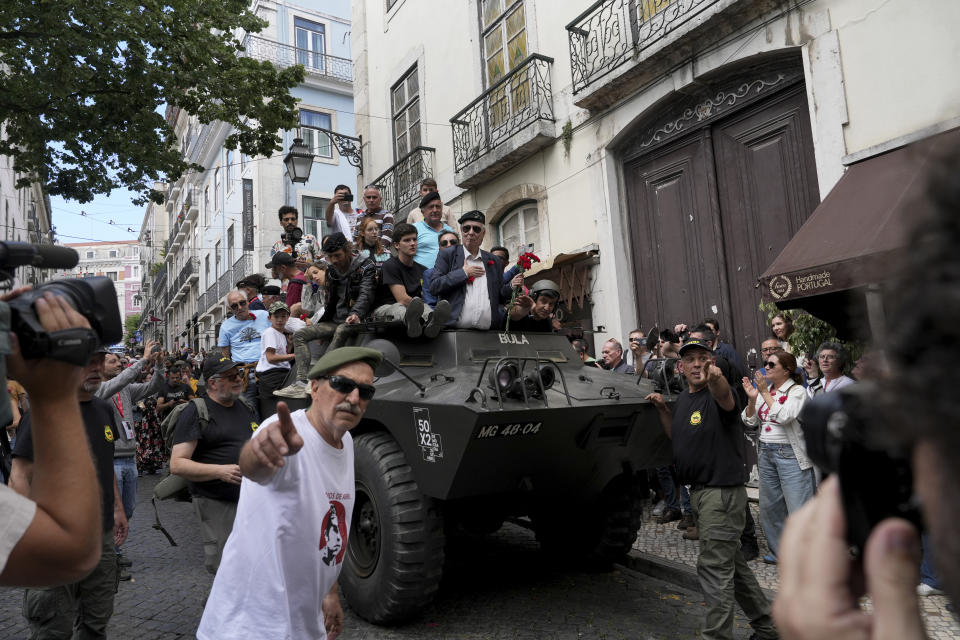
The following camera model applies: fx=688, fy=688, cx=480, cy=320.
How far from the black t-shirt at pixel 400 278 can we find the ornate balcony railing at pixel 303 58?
19483 millimetres

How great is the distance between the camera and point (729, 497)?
3873 millimetres

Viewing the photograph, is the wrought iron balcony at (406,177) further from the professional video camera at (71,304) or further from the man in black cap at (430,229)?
the professional video camera at (71,304)

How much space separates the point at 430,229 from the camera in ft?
24.2

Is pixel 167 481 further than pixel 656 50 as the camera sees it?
No

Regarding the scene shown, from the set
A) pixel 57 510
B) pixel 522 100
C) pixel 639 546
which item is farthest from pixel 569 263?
pixel 57 510

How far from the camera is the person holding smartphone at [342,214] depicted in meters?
8.78

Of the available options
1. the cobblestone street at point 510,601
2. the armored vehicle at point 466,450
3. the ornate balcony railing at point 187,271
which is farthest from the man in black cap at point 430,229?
the ornate balcony railing at point 187,271

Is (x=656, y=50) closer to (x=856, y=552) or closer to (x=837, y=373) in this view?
(x=837, y=373)

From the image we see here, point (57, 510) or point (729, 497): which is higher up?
point (57, 510)

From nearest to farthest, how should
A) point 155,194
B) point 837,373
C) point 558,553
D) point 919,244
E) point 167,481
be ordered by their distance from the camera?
1. point 919,244
2. point 167,481
3. point 837,373
4. point 558,553
5. point 155,194

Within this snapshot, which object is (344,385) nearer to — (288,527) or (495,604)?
(288,527)

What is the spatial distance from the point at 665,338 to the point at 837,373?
1920 mm

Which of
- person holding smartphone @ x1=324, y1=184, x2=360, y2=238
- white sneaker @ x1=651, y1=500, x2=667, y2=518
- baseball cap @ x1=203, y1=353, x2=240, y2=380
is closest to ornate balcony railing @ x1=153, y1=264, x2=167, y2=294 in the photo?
person holding smartphone @ x1=324, y1=184, x2=360, y2=238

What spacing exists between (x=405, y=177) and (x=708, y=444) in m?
11.9
